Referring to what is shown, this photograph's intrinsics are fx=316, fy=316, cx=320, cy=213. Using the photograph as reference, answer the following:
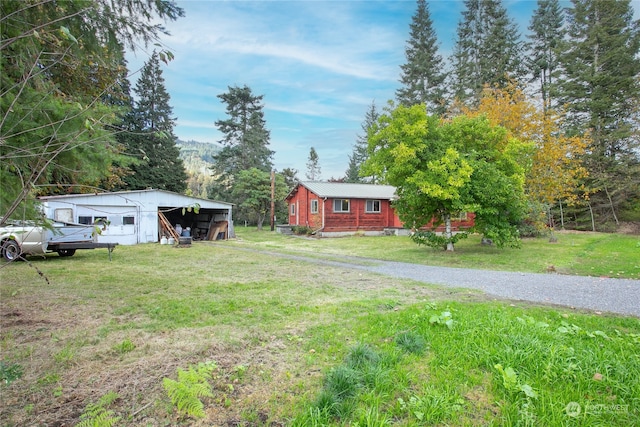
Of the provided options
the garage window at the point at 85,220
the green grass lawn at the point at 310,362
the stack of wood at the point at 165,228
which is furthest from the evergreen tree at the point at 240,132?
the green grass lawn at the point at 310,362

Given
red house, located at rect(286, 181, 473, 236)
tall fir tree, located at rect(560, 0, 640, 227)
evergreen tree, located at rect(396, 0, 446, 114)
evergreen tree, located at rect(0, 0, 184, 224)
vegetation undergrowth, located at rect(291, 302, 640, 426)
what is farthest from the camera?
evergreen tree, located at rect(396, 0, 446, 114)

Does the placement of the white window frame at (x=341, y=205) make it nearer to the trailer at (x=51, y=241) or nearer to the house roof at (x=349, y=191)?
the house roof at (x=349, y=191)

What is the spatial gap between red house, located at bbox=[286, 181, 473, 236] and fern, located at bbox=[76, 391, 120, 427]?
64.5 feet

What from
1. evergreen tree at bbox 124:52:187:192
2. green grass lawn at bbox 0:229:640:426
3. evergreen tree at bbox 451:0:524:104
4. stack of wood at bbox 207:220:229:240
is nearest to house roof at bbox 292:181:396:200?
stack of wood at bbox 207:220:229:240

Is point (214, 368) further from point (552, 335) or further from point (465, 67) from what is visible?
A: point (465, 67)

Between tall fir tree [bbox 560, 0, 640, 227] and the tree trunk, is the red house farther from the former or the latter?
tall fir tree [bbox 560, 0, 640, 227]

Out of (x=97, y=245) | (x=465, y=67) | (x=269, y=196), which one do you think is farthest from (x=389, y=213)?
(x=97, y=245)

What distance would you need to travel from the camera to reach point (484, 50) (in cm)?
2881

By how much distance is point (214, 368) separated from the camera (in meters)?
2.80

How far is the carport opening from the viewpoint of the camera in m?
18.4

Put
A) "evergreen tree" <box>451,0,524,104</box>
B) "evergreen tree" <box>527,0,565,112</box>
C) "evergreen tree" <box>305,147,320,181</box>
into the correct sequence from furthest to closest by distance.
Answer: "evergreen tree" <box>305,147,320,181</box> < "evergreen tree" <box>451,0,524,104</box> < "evergreen tree" <box>527,0,565,112</box>

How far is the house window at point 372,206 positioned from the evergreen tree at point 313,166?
2904 centimetres

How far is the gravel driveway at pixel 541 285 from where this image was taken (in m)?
5.22

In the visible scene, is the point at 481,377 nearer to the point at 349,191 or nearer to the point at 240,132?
the point at 349,191
